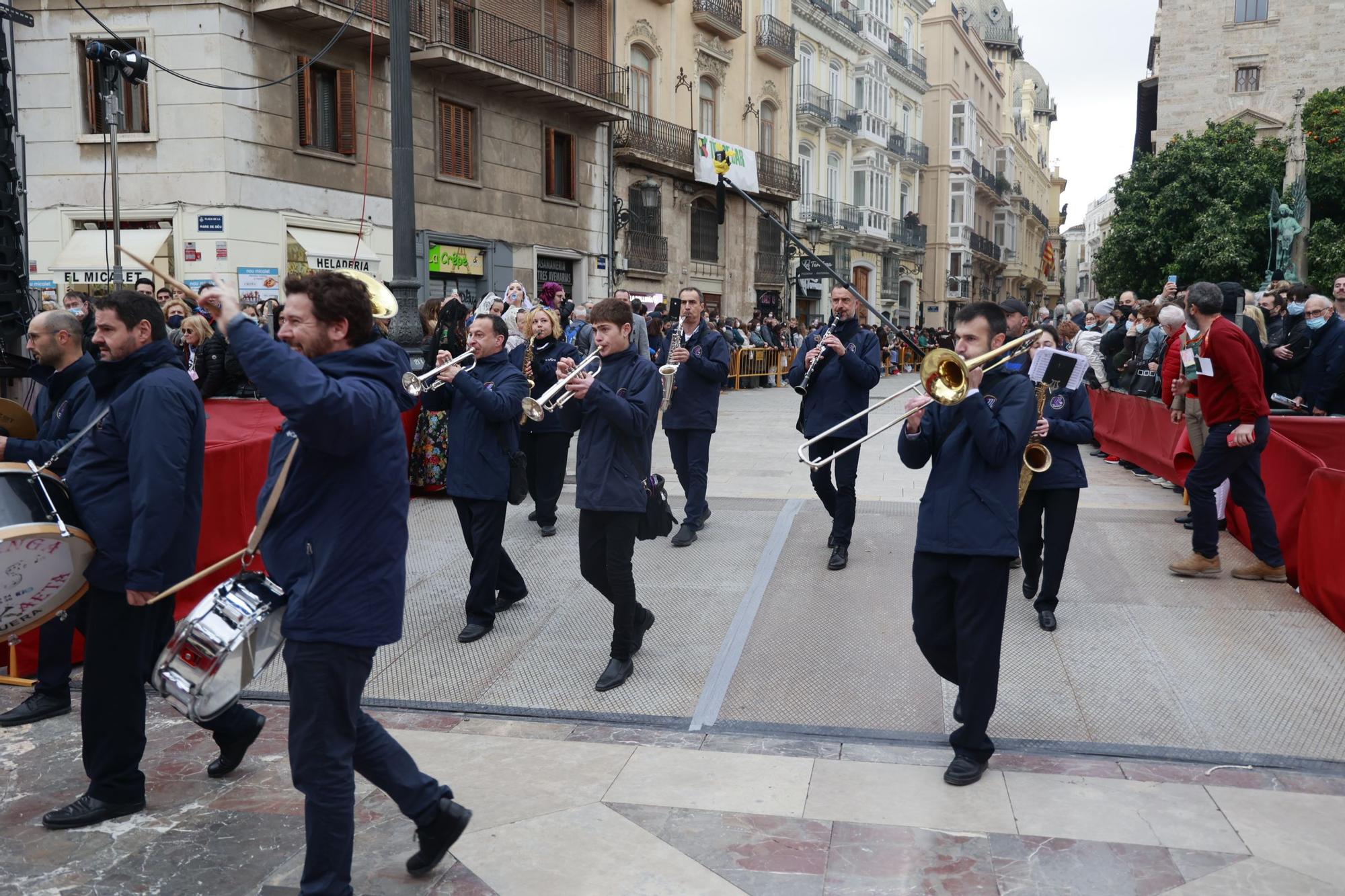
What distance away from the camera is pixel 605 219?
81.5 feet

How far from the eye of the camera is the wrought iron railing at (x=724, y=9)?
91.2 ft

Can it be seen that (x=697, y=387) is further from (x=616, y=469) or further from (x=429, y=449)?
(x=616, y=469)

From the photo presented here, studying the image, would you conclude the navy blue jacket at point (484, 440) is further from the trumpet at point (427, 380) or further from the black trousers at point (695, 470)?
the black trousers at point (695, 470)

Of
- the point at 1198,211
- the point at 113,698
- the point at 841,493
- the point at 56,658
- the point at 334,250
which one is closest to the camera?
the point at 113,698

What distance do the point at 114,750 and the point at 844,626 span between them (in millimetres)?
3765

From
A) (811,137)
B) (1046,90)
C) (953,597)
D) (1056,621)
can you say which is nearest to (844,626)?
(1056,621)

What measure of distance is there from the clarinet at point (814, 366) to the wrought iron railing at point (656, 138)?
1858 cm

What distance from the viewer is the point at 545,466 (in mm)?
8328

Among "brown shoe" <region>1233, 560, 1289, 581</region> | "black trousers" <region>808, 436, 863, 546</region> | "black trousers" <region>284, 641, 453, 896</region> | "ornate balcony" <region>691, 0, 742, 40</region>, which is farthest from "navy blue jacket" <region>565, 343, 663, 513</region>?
"ornate balcony" <region>691, 0, 742, 40</region>

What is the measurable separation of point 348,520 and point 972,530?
2.35m

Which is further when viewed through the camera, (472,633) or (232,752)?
(472,633)

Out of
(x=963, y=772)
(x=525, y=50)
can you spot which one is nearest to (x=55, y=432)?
(x=963, y=772)

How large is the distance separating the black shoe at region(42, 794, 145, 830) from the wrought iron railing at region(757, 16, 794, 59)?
30513 millimetres

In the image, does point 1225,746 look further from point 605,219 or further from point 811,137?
point 811,137
